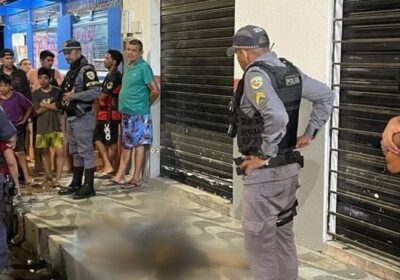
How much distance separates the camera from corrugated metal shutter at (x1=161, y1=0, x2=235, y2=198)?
6746 millimetres

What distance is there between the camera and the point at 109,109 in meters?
7.86

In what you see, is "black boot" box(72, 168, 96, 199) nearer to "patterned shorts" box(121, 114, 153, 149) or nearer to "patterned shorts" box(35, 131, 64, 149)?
"patterned shorts" box(121, 114, 153, 149)

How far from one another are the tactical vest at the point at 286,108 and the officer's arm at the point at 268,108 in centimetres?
5

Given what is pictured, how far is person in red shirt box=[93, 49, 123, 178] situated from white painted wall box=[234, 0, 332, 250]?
2.99 metres

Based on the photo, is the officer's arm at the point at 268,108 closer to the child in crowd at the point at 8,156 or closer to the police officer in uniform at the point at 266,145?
the police officer in uniform at the point at 266,145

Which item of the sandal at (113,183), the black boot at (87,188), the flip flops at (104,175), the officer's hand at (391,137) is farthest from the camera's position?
the flip flops at (104,175)

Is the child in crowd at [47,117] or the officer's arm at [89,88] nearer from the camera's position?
the officer's arm at [89,88]

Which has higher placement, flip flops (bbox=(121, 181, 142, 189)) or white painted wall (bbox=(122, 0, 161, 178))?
white painted wall (bbox=(122, 0, 161, 178))

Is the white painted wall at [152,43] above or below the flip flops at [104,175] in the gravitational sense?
above

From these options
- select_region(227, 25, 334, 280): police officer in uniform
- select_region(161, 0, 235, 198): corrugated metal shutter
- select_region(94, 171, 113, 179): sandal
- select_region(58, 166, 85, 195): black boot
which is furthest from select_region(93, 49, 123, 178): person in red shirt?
select_region(227, 25, 334, 280): police officer in uniform

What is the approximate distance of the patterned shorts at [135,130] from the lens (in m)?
7.46

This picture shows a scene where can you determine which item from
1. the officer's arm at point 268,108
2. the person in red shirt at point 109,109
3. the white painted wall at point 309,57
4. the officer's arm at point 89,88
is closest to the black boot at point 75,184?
the person in red shirt at point 109,109

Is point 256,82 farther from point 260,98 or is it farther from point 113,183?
point 113,183

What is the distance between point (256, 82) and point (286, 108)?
0.30 metres
